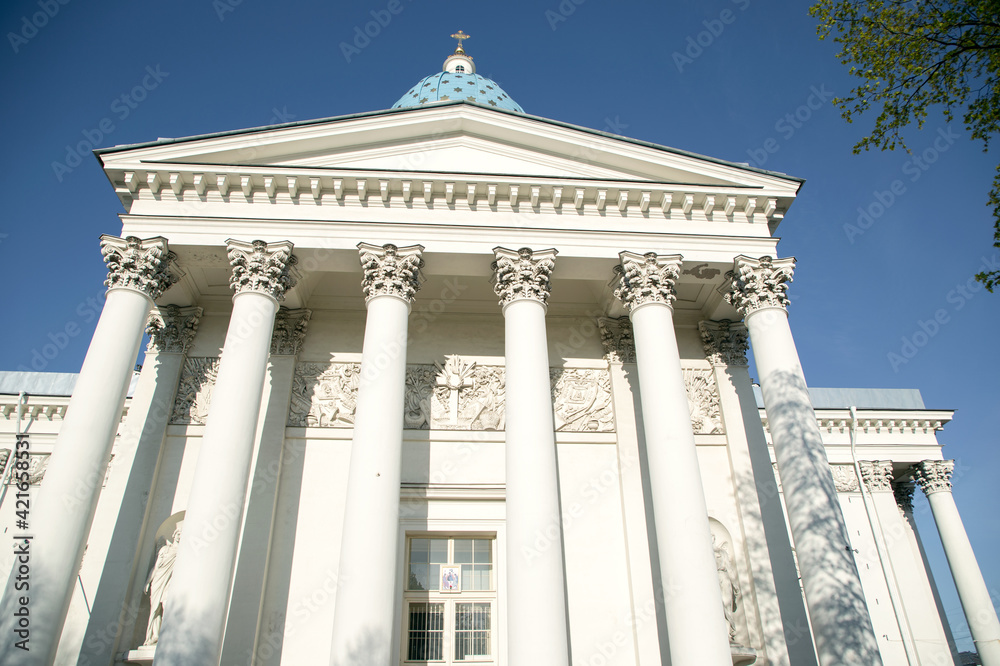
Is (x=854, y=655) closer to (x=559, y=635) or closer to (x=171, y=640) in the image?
(x=559, y=635)

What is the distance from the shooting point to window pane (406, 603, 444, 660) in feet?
42.0

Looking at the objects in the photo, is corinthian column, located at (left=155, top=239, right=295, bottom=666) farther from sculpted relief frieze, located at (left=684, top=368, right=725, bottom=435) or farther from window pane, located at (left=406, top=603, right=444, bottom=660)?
sculpted relief frieze, located at (left=684, top=368, right=725, bottom=435)

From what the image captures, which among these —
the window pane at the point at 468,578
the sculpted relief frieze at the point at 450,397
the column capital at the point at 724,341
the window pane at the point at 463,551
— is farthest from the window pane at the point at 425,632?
the column capital at the point at 724,341

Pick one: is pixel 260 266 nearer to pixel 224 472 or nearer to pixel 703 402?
pixel 224 472

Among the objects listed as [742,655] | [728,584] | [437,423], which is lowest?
[742,655]

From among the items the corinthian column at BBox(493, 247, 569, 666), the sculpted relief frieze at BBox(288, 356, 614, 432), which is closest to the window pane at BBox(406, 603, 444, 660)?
the corinthian column at BBox(493, 247, 569, 666)

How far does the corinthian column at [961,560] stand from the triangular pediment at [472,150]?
15.4 metres

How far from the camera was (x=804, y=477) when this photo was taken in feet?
39.7

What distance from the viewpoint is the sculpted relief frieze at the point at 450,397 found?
14883 millimetres

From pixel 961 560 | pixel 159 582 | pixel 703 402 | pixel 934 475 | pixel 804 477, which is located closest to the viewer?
pixel 804 477

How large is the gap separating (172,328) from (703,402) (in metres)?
12.7

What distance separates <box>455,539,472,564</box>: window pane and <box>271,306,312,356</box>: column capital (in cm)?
580

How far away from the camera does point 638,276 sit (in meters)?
13.8

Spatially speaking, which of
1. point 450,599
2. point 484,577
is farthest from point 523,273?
point 450,599
